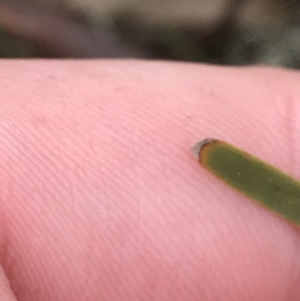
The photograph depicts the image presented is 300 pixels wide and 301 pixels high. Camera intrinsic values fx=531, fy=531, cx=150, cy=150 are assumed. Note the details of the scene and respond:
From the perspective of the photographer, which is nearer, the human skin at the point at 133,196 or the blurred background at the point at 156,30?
the human skin at the point at 133,196

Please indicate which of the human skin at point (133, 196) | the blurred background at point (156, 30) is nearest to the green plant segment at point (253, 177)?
the human skin at point (133, 196)

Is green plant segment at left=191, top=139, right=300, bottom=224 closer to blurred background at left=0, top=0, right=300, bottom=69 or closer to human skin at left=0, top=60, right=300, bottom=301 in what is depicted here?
human skin at left=0, top=60, right=300, bottom=301

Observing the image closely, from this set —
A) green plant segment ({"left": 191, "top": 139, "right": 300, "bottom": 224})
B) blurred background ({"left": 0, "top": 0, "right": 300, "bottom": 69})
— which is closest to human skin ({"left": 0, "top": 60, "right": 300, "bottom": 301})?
green plant segment ({"left": 191, "top": 139, "right": 300, "bottom": 224})

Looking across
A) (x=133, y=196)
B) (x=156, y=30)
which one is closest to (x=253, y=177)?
(x=133, y=196)

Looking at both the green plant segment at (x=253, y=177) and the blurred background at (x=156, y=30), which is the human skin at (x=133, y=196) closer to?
the green plant segment at (x=253, y=177)

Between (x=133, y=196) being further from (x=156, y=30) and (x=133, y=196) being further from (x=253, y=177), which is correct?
(x=156, y=30)

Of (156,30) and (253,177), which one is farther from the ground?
(156,30)
